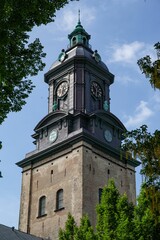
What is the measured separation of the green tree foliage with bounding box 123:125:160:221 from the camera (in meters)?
13.4

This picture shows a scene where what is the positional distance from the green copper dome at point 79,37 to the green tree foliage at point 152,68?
123ft

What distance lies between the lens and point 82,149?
135 feet

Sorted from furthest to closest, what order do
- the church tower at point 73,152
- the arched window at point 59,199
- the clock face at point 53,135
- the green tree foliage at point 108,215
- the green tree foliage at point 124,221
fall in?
the clock face at point 53,135
the arched window at point 59,199
the church tower at point 73,152
the green tree foliage at point 108,215
the green tree foliage at point 124,221

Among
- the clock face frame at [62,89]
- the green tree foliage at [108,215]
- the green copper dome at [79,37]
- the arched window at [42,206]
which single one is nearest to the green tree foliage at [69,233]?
the green tree foliage at [108,215]

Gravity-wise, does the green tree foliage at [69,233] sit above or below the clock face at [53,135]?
below

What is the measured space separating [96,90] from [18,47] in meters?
33.9

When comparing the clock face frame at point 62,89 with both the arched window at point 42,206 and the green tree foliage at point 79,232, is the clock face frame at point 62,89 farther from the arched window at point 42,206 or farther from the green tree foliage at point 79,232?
the green tree foliage at point 79,232

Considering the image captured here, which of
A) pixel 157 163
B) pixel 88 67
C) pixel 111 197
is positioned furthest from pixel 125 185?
pixel 157 163

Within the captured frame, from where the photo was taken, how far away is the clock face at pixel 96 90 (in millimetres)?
47500

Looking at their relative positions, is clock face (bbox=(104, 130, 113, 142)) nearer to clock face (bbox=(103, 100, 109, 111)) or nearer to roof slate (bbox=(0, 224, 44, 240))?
clock face (bbox=(103, 100, 109, 111))

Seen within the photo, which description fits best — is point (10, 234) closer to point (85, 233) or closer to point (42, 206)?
point (42, 206)

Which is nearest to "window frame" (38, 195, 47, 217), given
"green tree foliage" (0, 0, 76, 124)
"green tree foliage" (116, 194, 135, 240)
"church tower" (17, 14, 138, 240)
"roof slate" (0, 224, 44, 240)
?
"church tower" (17, 14, 138, 240)

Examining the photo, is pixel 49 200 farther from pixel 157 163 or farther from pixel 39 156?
pixel 157 163

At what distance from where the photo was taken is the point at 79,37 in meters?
51.8
